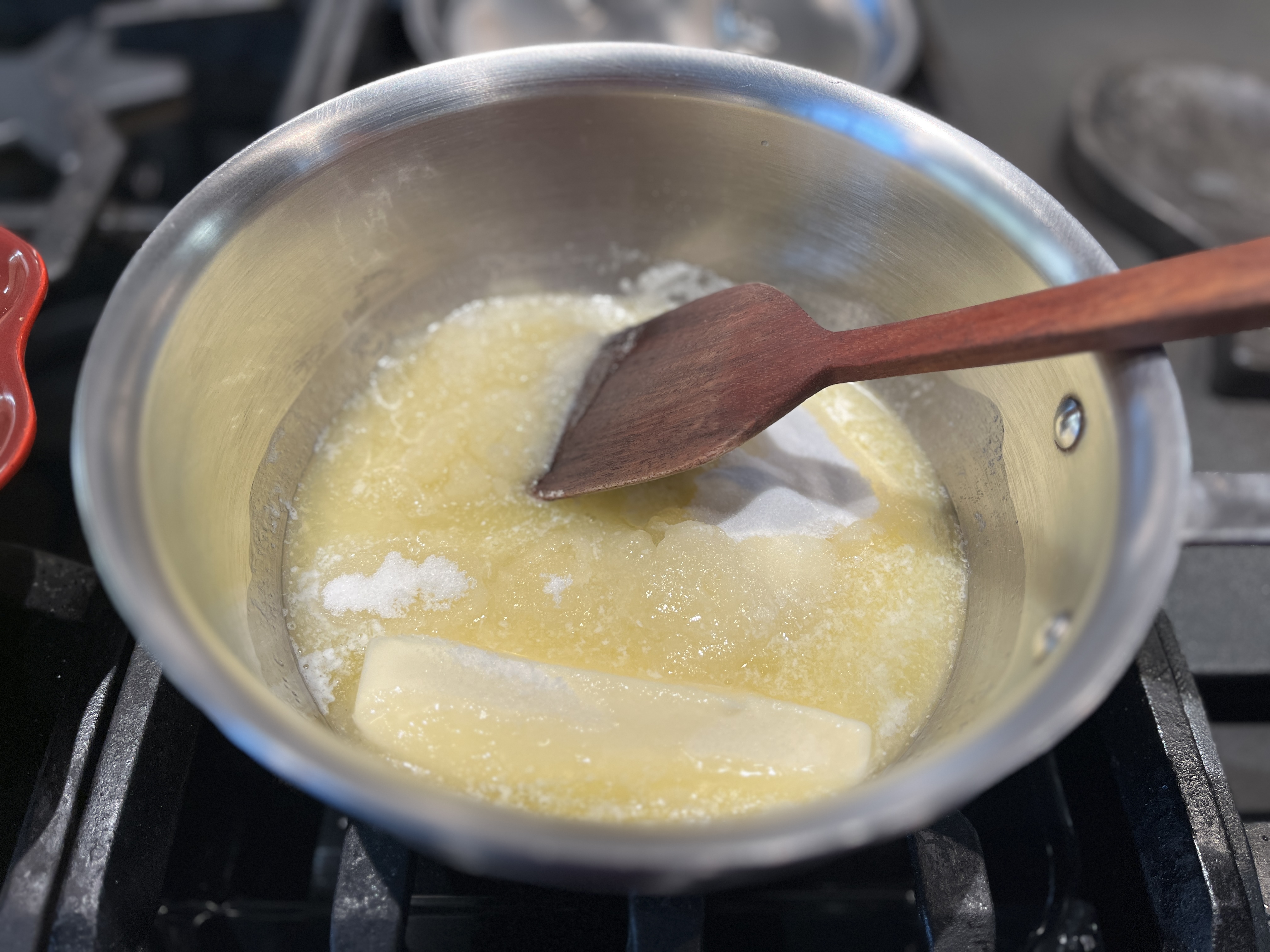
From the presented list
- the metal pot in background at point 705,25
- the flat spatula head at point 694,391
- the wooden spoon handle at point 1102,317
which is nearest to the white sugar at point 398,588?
the flat spatula head at point 694,391

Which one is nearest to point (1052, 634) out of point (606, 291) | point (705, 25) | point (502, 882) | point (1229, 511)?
point (1229, 511)

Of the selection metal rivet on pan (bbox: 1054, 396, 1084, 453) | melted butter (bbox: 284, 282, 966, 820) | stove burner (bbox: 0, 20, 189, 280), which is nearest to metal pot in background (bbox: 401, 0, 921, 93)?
stove burner (bbox: 0, 20, 189, 280)

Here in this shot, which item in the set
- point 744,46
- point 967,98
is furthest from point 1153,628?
point 744,46

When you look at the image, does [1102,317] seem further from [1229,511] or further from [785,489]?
[785,489]

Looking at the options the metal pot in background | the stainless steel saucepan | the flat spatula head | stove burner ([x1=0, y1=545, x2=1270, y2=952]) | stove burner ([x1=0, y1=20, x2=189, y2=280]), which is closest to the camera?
the stainless steel saucepan

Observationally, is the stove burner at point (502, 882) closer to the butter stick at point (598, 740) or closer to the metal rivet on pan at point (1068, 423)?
the butter stick at point (598, 740)

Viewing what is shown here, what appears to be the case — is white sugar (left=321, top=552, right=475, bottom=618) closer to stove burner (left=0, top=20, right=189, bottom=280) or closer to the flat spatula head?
the flat spatula head

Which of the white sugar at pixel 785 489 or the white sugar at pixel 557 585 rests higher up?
the white sugar at pixel 785 489
